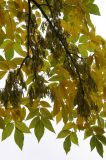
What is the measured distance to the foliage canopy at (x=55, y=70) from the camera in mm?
3334

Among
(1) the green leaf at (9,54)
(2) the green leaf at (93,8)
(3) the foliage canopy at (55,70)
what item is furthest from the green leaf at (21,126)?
(2) the green leaf at (93,8)

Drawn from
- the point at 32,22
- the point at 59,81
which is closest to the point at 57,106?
the point at 59,81

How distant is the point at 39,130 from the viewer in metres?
3.50

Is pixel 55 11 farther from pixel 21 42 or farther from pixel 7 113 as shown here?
pixel 7 113

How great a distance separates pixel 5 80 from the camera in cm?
330

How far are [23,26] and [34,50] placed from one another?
780mm

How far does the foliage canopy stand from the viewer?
3.33 m

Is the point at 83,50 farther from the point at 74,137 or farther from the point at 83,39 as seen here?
the point at 74,137

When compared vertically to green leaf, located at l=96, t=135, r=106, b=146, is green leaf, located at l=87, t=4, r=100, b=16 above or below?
above

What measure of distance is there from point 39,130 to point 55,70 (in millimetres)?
605

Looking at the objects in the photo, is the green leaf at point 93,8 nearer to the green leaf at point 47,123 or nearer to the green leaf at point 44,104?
the green leaf at point 44,104

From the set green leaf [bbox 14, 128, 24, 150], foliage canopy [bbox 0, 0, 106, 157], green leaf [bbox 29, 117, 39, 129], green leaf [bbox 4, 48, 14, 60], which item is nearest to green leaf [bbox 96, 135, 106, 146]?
foliage canopy [bbox 0, 0, 106, 157]

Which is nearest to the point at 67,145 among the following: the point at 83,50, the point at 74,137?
the point at 74,137

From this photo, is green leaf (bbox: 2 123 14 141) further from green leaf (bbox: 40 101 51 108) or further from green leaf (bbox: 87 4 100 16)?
green leaf (bbox: 87 4 100 16)
